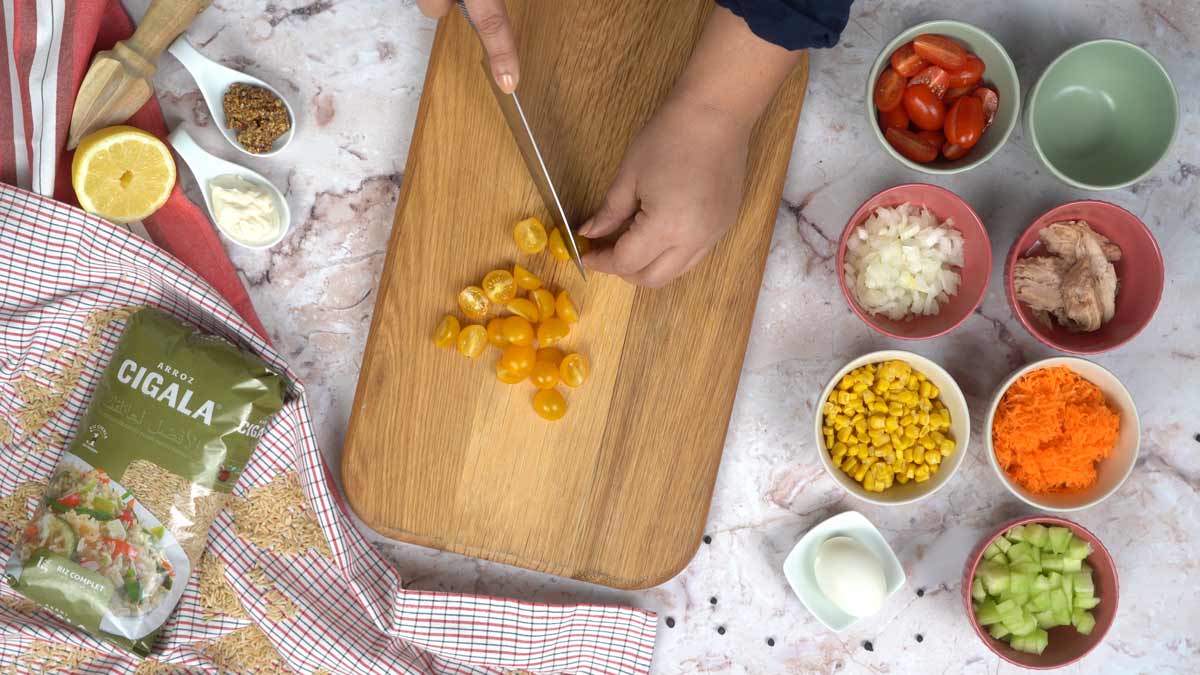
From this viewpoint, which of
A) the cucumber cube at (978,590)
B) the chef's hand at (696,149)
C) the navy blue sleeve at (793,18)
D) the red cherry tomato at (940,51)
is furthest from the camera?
the cucumber cube at (978,590)

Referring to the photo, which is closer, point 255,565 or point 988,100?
point 988,100

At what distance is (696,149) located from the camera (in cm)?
123

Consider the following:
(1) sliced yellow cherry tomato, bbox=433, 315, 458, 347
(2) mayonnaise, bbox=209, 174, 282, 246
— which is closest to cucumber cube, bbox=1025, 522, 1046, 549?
(1) sliced yellow cherry tomato, bbox=433, 315, 458, 347

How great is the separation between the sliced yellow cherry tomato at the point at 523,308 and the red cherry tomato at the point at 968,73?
717mm

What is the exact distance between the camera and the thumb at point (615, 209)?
126 centimetres

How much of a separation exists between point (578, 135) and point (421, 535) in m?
0.68

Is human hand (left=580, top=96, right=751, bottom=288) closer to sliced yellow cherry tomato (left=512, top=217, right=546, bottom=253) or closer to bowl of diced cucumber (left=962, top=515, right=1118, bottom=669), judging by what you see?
sliced yellow cherry tomato (left=512, top=217, right=546, bottom=253)

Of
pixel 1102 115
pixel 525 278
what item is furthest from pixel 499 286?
pixel 1102 115

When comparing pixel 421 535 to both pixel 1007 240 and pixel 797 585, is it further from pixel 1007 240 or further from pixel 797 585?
pixel 1007 240

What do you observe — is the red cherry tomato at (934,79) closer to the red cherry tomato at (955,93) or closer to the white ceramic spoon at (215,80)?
the red cherry tomato at (955,93)

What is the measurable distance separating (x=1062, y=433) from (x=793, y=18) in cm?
78

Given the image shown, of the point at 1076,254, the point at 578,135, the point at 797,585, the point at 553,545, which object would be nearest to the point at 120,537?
the point at 553,545

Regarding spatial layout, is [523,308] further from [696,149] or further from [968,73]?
[968,73]

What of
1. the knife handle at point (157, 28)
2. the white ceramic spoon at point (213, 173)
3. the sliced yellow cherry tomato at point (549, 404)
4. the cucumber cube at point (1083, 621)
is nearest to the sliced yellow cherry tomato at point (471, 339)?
the sliced yellow cherry tomato at point (549, 404)
